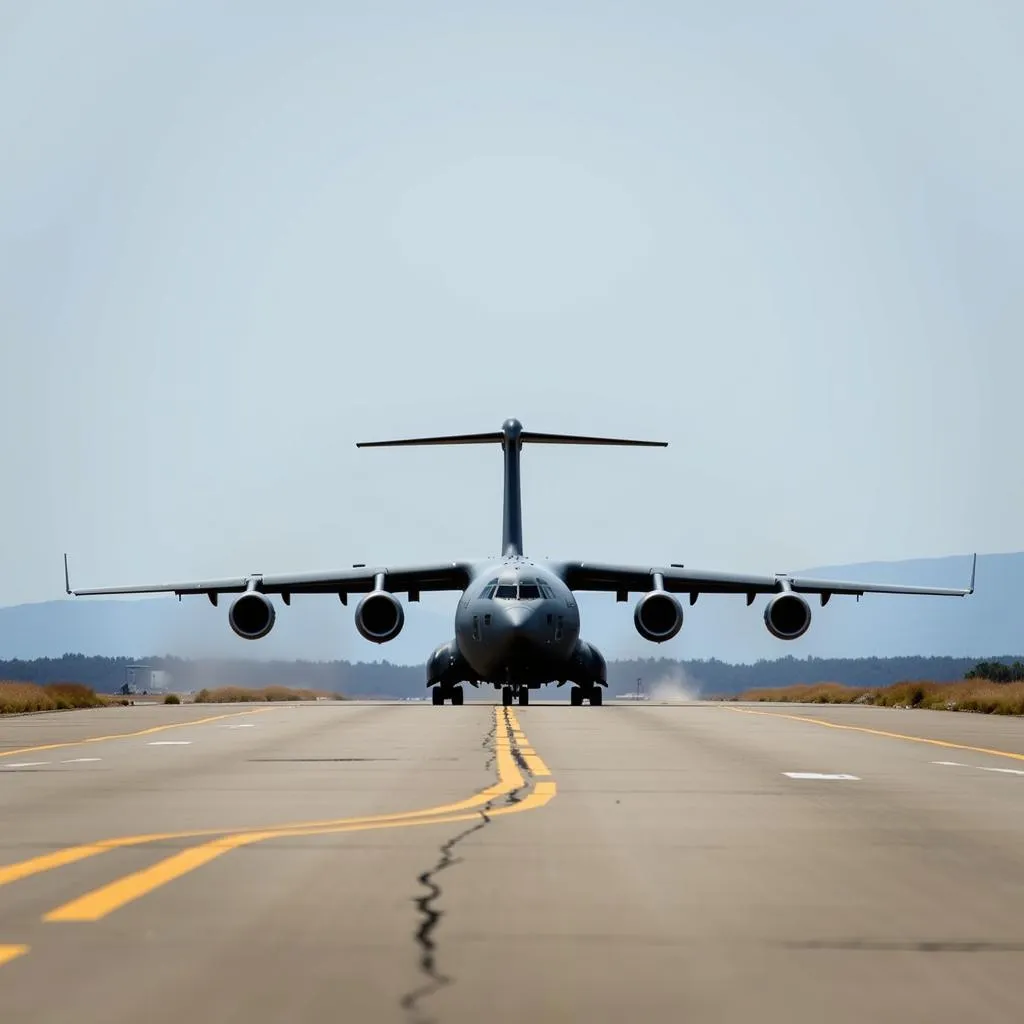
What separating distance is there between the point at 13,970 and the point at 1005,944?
11.3 ft

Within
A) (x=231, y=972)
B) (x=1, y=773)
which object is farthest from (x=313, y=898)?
(x=1, y=773)

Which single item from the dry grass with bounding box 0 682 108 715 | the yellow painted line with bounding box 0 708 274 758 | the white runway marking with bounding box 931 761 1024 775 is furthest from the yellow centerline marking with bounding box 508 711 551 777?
the dry grass with bounding box 0 682 108 715

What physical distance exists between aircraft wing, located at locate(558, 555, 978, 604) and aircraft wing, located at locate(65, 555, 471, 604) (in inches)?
122

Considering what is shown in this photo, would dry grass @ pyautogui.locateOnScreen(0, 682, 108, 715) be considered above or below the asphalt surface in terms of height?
below

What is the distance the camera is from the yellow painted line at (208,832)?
8.80 meters

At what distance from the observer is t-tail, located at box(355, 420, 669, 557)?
50.6 m

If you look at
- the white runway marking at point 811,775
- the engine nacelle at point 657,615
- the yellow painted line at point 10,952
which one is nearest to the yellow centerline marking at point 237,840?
the yellow painted line at point 10,952

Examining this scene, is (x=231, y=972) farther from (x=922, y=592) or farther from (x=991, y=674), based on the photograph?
(x=991, y=674)

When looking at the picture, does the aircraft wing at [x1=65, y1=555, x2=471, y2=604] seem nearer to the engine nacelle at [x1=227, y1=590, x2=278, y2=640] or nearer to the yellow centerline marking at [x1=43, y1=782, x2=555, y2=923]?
the engine nacelle at [x1=227, y1=590, x2=278, y2=640]

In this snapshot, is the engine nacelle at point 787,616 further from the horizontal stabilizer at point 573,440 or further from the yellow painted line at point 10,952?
the yellow painted line at point 10,952

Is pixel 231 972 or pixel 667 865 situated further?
pixel 667 865

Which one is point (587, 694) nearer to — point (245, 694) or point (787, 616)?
point (787, 616)

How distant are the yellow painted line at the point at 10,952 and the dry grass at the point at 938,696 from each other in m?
32.7

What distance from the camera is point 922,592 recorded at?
168ft
